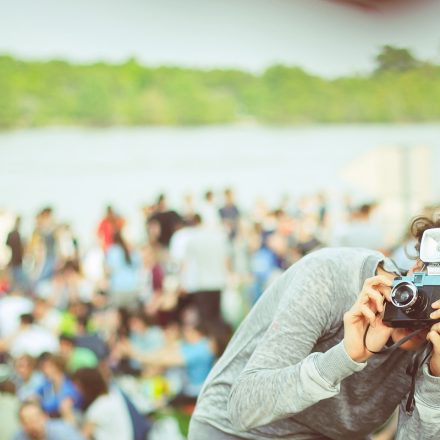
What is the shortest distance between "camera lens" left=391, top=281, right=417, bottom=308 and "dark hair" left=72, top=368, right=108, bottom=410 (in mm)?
3426

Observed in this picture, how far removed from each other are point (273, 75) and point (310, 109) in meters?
0.74

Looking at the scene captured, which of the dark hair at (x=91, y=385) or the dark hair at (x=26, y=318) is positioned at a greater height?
the dark hair at (x=26, y=318)

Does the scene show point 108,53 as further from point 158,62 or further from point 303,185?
point 303,185

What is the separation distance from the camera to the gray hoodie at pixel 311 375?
4.47 ft

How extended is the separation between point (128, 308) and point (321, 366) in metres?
5.86

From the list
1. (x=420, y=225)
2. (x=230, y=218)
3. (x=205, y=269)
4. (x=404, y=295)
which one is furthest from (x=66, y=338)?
(x=404, y=295)

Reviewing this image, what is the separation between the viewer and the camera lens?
4.29 feet

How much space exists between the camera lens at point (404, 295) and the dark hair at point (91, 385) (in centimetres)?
343

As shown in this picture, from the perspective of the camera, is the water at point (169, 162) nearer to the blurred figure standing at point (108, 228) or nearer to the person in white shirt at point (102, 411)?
the blurred figure standing at point (108, 228)

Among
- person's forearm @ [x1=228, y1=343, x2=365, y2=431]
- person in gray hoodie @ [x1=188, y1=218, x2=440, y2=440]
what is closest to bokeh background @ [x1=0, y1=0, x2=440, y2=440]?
person in gray hoodie @ [x1=188, y1=218, x2=440, y2=440]

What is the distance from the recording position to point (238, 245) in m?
8.84

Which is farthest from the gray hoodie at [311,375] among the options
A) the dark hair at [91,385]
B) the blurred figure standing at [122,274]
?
the blurred figure standing at [122,274]

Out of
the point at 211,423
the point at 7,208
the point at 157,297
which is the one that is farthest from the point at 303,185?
the point at 211,423

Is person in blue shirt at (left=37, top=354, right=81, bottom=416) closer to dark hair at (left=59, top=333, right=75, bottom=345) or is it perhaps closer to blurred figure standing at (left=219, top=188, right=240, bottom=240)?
dark hair at (left=59, top=333, right=75, bottom=345)
